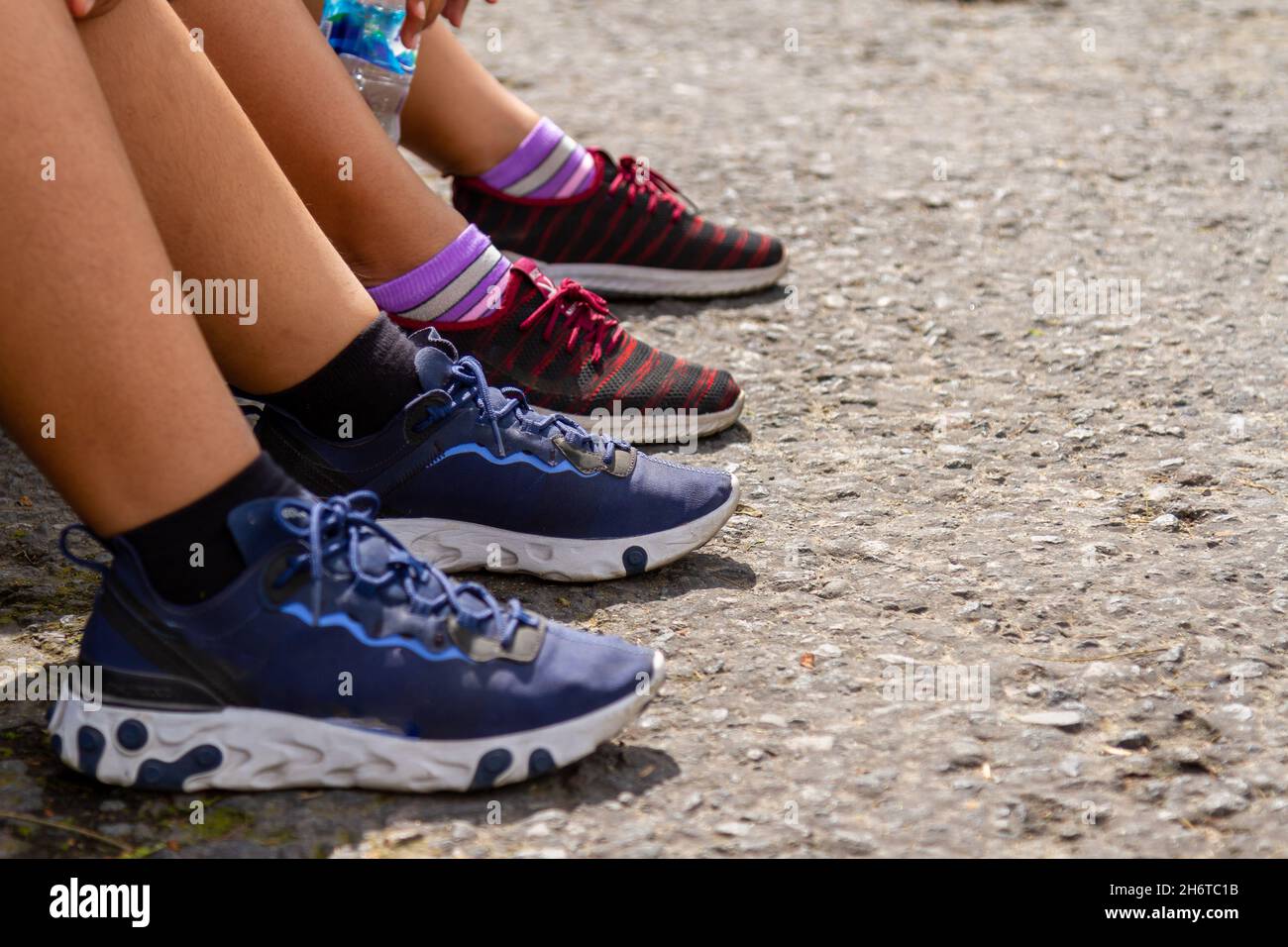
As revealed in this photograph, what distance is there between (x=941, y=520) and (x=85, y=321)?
1311 millimetres

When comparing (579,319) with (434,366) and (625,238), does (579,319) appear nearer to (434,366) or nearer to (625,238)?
(434,366)

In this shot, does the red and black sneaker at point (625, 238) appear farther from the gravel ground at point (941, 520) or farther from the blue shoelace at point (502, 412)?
the blue shoelace at point (502, 412)

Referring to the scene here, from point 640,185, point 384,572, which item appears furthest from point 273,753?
point 640,185

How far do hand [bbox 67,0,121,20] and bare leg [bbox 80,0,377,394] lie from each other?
0.04 ft

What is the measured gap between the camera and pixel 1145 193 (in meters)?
3.52

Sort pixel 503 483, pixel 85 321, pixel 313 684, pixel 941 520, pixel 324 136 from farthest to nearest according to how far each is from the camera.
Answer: pixel 941 520
pixel 324 136
pixel 503 483
pixel 313 684
pixel 85 321

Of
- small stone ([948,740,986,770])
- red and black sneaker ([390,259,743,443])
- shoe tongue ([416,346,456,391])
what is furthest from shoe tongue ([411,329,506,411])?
small stone ([948,740,986,770])

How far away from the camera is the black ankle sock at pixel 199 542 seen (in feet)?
4.97

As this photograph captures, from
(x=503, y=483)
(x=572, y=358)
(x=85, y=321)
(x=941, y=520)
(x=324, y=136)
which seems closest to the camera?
(x=85, y=321)

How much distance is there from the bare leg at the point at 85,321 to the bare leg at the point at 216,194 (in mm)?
187

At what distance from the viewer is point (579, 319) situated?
7.64 ft

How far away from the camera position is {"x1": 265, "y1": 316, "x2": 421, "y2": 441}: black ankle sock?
1.84 meters

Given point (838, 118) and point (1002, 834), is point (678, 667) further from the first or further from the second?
point (838, 118)
